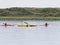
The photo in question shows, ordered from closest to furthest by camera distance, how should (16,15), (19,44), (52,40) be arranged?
(19,44) < (52,40) < (16,15)

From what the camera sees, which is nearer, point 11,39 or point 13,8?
point 11,39

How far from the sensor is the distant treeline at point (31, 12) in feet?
A: 173

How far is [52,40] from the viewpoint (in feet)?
63.0

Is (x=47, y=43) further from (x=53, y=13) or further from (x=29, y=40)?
(x=53, y=13)

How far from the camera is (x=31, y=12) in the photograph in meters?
55.4

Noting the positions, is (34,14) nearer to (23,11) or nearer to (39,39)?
(23,11)

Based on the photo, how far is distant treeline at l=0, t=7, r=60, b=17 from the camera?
2082 inches

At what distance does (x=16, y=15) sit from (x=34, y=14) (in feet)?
11.2

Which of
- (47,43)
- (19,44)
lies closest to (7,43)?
(19,44)

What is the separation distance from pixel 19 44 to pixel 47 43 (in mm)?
1622

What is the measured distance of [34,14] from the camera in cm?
5447

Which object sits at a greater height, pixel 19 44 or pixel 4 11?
pixel 19 44

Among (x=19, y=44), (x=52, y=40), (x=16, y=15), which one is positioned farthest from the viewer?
(x=16, y=15)

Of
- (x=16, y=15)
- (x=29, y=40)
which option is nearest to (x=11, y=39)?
(x=29, y=40)
